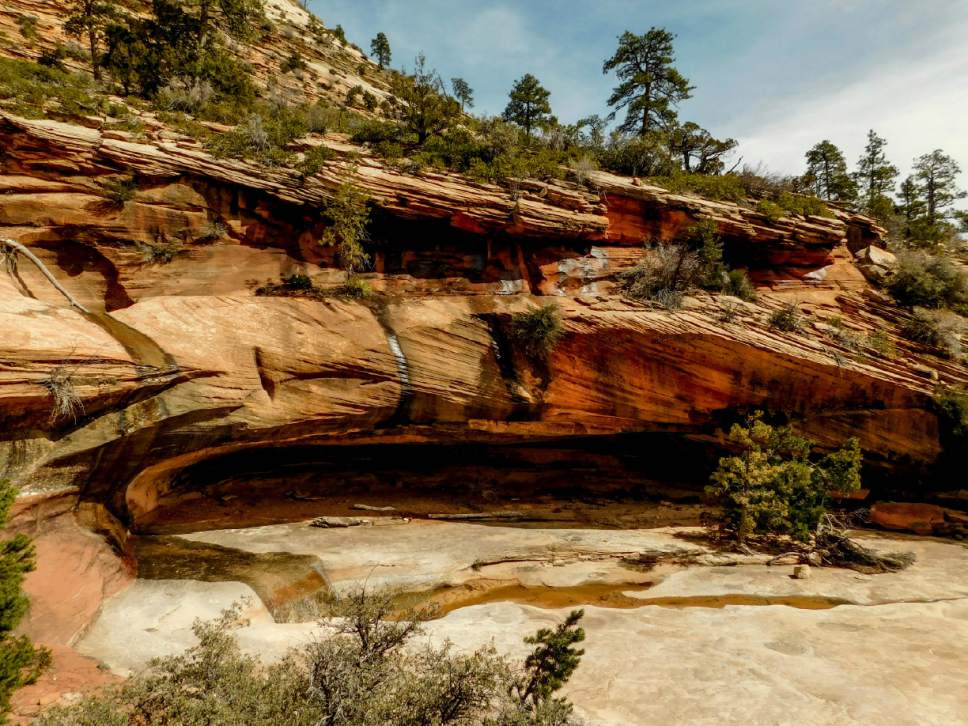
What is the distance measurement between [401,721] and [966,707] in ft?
26.1

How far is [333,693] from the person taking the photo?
5.58 metres

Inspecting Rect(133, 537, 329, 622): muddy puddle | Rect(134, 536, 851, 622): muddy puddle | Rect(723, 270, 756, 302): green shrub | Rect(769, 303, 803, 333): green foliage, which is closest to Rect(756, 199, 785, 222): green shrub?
Rect(723, 270, 756, 302): green shrub

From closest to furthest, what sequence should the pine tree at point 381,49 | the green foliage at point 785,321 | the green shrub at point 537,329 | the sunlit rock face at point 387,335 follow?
1. the sunlit rock face at point 387,335
2. the green shrub at point 537,329
3. the green foliage at point 785,321
4. the pine tree at point 381,49

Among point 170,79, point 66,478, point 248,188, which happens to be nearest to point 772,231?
point 248,188

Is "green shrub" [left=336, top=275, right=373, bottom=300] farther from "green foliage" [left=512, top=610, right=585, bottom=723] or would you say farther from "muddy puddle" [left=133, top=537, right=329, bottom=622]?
"green foliage" [left=512, top=610, right=585, bottom=723]

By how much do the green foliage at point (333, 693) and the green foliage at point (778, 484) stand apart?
1043cm

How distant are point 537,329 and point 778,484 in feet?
28.7

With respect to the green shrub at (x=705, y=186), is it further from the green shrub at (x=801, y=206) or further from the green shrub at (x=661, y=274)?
the green shrub at (x=661, y=274)

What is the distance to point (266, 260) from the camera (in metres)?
14.9

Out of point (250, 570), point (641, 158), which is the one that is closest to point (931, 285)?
point (641, 158)

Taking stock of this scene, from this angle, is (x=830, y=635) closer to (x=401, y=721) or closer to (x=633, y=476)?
(x=401, y=721)

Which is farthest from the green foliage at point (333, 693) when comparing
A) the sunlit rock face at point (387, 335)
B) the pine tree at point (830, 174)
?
the pine tree at point (830, 174)

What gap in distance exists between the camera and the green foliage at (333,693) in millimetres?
5148

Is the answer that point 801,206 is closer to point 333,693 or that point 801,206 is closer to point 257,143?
point 257,143
